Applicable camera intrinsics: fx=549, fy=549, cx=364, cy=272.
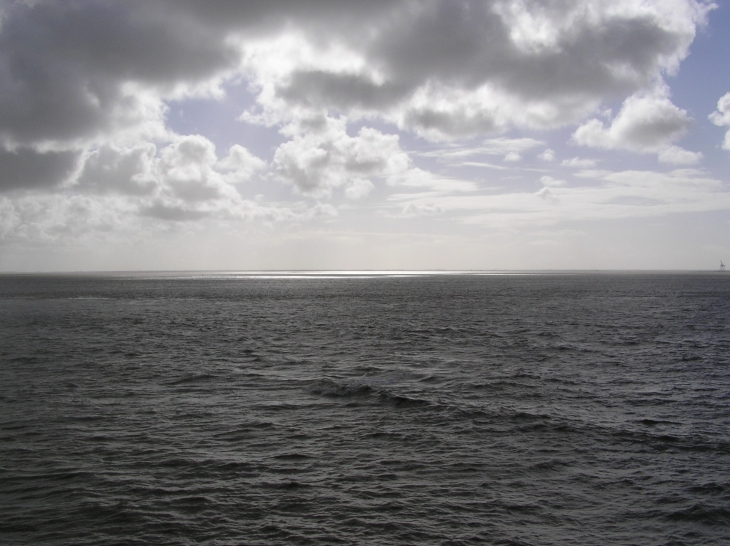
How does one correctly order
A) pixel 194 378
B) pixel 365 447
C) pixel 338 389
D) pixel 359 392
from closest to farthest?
pixel 365 447 < pixel 359 392 < pixel 338 389 < pixel 194 378

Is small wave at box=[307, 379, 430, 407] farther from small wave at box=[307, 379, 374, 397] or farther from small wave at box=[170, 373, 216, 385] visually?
small wave at box=[170, 373, 216, 385]

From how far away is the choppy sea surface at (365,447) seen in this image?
1662cm

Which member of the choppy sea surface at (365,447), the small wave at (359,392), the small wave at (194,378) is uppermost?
the small wave at (359,392)

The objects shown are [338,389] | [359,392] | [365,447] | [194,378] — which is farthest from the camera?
[194,378]

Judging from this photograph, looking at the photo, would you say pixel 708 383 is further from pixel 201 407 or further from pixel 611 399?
pixel 201 407

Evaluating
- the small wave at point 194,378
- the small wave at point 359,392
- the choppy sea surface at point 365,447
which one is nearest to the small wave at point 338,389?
the small wave at point 359,392

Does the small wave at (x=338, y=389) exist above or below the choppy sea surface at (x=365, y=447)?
above

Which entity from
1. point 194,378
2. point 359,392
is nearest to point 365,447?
point 359,392

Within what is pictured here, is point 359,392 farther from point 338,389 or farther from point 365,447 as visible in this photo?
point 365,447

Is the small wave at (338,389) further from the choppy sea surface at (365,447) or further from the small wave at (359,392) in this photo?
the choppy sea surface at (365,447)

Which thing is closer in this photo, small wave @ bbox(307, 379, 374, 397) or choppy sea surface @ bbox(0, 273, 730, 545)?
choppy sea surface @ bbox(0, 273, 730, 545)

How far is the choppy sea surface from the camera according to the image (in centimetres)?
1662

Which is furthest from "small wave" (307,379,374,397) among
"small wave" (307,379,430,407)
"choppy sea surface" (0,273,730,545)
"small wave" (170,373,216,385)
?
"small wave" (170,373,216,385)

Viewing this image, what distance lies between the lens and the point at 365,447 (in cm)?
2325
